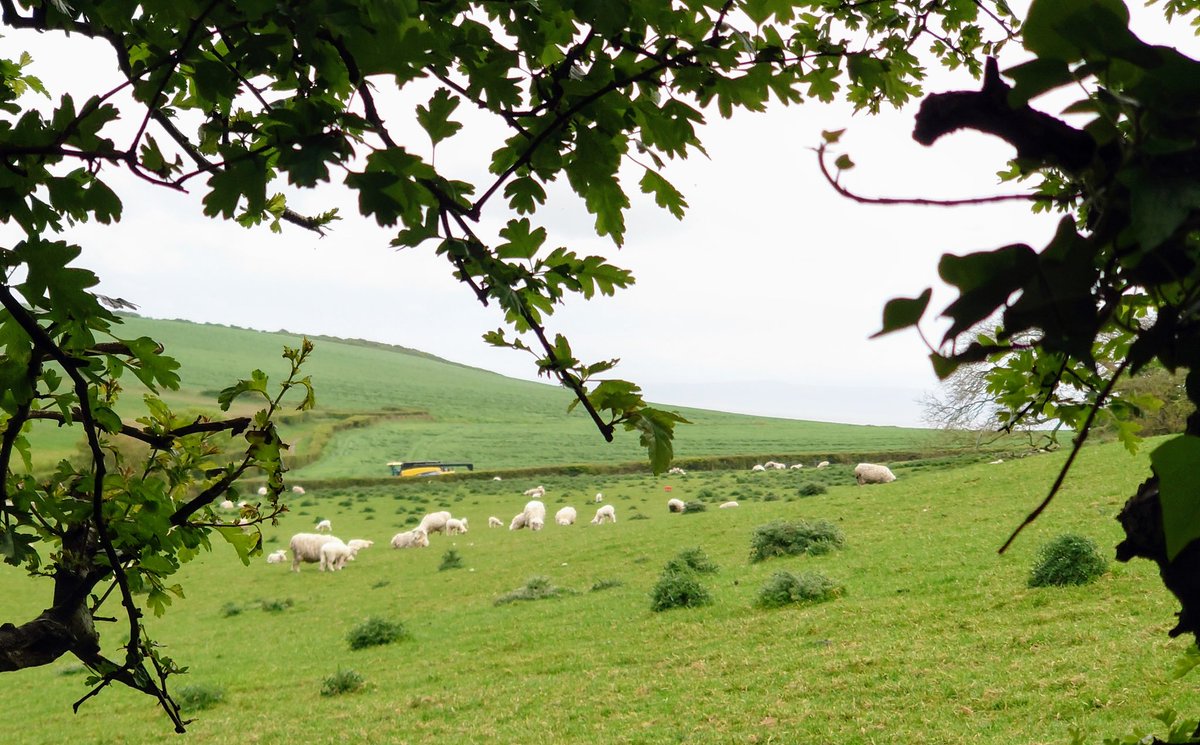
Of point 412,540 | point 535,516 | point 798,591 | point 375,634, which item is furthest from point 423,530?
point 798,591

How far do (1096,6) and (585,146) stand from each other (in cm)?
157

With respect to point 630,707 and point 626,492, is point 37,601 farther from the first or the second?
point 626,492

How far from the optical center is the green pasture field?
8703mm

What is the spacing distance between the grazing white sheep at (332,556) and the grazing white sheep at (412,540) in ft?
10.3

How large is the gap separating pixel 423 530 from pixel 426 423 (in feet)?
162

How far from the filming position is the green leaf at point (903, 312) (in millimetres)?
622

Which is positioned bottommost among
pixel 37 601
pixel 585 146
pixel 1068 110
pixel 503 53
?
pixel 37 601

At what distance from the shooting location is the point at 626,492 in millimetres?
43719

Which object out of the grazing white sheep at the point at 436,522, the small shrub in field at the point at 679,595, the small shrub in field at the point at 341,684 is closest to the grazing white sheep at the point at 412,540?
the grazing white sheep at the point at 436,522

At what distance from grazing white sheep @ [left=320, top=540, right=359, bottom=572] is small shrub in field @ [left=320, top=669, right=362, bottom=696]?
13755 millimetres

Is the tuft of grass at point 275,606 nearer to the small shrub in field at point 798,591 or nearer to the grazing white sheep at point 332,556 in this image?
the grazing white sheep at point 332,556

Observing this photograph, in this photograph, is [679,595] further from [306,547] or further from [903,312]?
[306,547]

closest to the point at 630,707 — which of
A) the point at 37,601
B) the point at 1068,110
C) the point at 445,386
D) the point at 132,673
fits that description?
the point at 132,673

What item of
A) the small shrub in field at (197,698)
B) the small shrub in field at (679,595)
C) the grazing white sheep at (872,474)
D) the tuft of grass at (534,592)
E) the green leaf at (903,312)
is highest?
the green leaf at (903,312)
